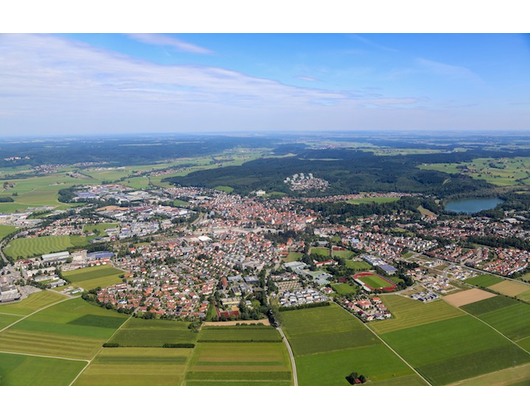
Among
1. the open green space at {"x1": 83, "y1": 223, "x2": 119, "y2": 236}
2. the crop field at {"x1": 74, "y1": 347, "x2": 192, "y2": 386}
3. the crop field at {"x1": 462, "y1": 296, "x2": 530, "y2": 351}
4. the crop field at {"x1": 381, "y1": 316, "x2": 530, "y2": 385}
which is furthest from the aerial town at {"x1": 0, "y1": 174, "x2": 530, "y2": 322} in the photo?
the crop field at {"x1": 74, "y1": 347, "x2": 192, "y2": 386}

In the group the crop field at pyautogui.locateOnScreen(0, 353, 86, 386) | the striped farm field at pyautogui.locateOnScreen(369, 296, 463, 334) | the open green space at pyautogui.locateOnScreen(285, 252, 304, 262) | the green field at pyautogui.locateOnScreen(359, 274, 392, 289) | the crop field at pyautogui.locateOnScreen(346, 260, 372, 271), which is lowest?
the open green space at pyautogui.locateOnScreen(285, 252, 304, 262)

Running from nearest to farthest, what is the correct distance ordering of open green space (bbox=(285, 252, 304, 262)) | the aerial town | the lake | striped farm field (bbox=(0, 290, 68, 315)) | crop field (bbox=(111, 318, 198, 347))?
crop field (bbox=(111, 318, 198, 347)) → striped farm field (bbox=(0, 290, 68, 315)) → the aerial town → open green space (bbox=(285, 252, 304, 262)) → the lake

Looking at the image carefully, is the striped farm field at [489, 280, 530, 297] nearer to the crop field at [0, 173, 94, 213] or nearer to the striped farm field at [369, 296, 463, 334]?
the striped farm field at [369, 296, 463, 334]

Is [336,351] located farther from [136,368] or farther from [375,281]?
[375,281]

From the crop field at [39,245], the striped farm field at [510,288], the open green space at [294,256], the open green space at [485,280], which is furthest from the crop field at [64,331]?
the striped farm field at [510,288]

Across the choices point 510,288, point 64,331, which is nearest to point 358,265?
point 510,288

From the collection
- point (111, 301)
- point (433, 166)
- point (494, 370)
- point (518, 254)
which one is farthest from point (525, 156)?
point (111, 301)

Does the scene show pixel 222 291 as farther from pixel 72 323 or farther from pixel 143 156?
pixel 143 156
